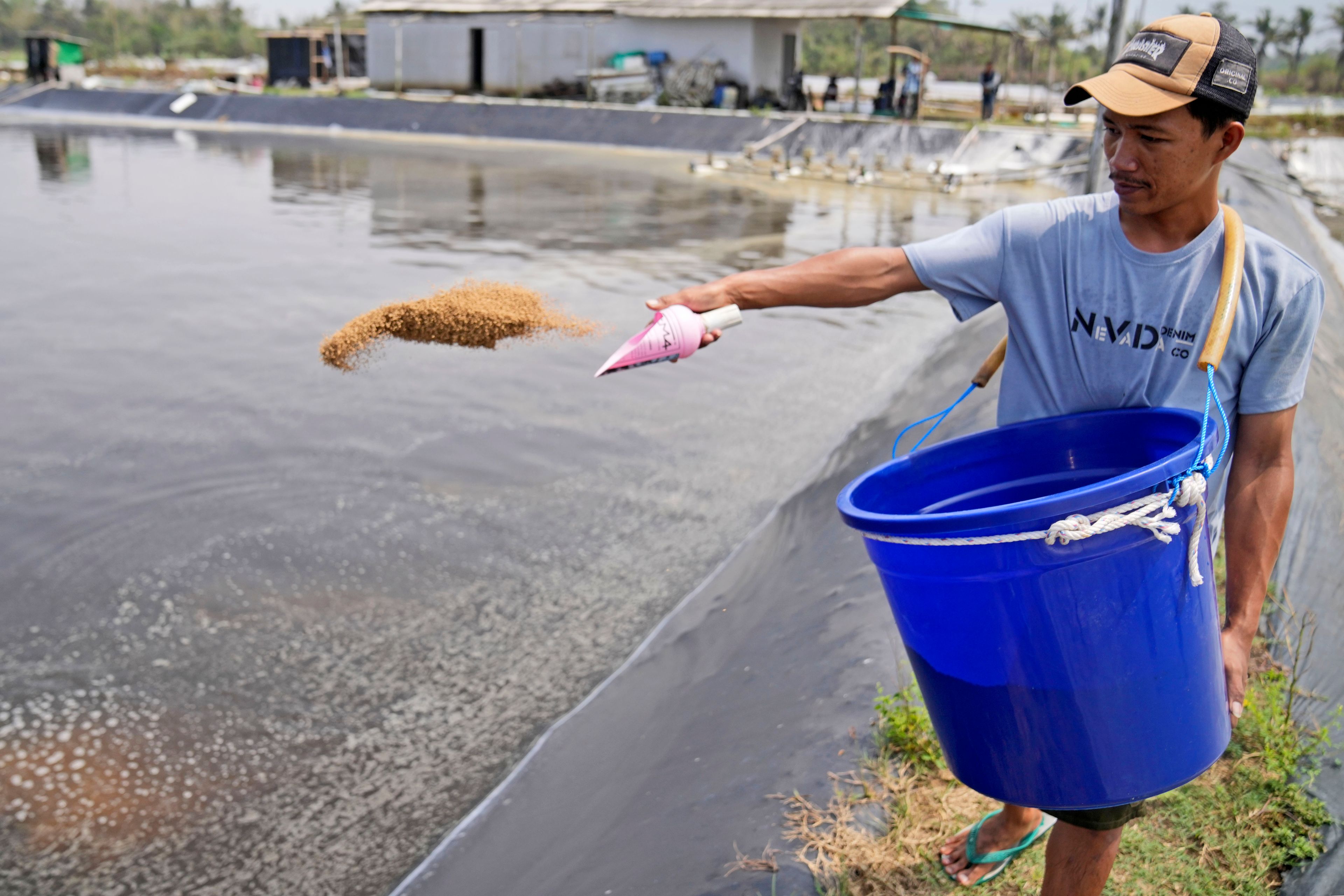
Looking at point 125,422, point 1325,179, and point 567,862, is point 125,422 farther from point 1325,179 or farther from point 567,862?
point 1325,179

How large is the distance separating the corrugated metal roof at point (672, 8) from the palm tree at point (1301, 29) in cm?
6214

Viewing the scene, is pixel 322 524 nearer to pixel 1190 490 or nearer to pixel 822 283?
pixel 822 283

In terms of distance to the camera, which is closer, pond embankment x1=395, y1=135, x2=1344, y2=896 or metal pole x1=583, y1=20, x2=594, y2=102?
pond embankment x1=395, y1=135, x2=1344, y2=896

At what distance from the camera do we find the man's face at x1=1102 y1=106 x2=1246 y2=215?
164 centimetres

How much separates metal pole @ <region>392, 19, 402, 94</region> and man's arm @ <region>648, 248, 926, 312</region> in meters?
30.8

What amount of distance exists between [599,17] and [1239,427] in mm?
28146

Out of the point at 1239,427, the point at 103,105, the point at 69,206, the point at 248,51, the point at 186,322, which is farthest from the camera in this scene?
the point at 248,51

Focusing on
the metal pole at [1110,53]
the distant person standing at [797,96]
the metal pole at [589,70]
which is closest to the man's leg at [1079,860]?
the metal pole at [1110,53]

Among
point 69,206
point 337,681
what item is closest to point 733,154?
point 69,206

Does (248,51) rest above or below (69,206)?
above

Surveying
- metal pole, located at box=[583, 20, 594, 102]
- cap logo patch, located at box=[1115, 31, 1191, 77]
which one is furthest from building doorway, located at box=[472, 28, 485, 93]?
cap logo patch, located at box=[1115, 31, 1191, 77]

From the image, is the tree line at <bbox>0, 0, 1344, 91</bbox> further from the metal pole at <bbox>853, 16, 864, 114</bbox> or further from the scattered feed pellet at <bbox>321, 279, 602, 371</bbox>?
the scattered feed pellet at <bbox>321, 279, 602, 371</bbox>

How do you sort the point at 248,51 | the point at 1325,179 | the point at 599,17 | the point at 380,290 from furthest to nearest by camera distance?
1. the point at 248,51
2. the point at 599,17
3. the point at 1325,179
4. the point at 380,290

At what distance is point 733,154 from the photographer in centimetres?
2198
